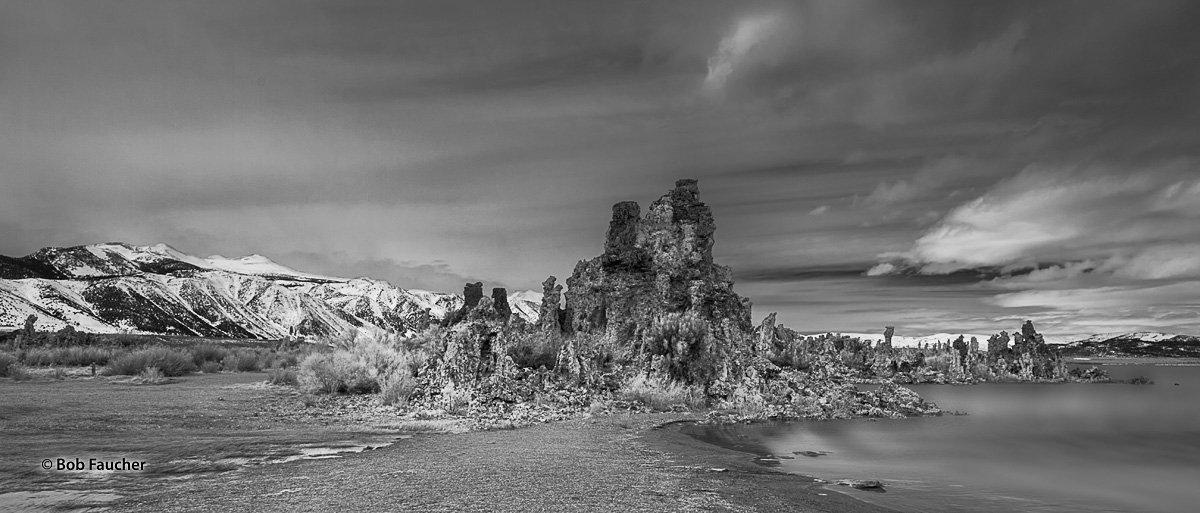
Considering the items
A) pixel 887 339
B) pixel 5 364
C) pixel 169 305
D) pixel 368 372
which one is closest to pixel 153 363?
pixel 5 364

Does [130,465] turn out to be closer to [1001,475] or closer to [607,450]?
[607,450]

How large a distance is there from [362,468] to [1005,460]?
13.4m

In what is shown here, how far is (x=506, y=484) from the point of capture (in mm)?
8312

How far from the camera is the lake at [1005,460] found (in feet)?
32.2

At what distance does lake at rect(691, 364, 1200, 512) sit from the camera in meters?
9.82

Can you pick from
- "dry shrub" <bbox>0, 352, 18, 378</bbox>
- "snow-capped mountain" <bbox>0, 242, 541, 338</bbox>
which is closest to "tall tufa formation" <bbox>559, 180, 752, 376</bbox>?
"dry shrub" <bbox>0, 352, 18, 378</bbox>

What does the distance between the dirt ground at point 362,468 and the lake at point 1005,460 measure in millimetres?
2131

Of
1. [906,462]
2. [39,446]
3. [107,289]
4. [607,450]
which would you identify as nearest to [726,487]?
[607,450]

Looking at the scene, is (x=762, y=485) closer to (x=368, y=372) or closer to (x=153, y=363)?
(x=368, y=372)

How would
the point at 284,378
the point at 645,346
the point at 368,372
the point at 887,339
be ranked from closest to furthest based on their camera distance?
the point at 368,372 < the point at 645,346 < the point at 284,378 < the point at 887,339

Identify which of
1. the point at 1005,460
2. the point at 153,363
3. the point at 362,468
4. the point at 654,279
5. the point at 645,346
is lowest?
the point at 1005,460

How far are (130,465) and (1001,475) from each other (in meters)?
14.7

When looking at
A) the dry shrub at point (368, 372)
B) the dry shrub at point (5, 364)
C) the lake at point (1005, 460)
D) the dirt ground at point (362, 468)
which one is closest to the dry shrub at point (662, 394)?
the lake at point (1005, 460)

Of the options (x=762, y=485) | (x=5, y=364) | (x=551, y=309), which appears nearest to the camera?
(x=762, y=485)
